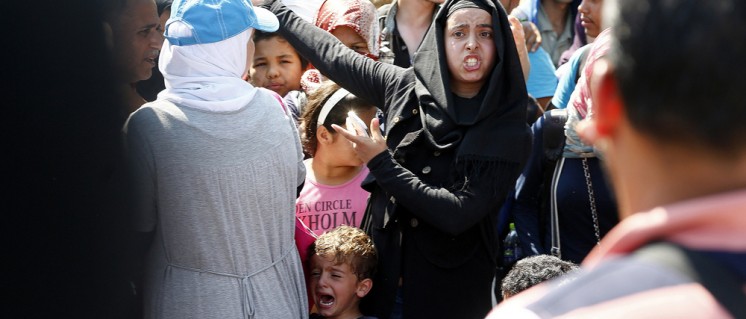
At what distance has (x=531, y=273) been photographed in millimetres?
3482

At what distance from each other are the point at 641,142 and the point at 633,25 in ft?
0.47

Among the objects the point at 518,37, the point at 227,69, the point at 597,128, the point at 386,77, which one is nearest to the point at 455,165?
the point at 386,77

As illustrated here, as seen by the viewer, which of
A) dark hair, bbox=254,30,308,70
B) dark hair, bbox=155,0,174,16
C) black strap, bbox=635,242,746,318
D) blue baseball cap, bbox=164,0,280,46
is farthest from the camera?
dark hair, bbox=254,30,308,70

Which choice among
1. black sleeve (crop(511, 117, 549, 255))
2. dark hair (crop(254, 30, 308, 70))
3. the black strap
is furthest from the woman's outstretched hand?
the black strap

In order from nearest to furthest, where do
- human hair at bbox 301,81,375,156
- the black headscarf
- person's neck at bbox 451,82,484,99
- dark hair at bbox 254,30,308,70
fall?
the black headscarf < person's neck at bbox 451,82,484,99 < human hair at bbox 301,81,375,156 < dark hair at bbox 254,30,308,70

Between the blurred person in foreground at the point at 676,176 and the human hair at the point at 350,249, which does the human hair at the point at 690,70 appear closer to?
the blurred person in foreground at the point at 676,176

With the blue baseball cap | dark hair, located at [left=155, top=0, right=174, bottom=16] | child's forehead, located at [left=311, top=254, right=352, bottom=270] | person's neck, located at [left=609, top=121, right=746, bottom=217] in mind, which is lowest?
child's forehead, located at [left=311, top=254, right=352, bottom=270]

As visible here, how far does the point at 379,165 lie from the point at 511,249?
1044 millimetres

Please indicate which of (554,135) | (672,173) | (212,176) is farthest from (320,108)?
(672,173)

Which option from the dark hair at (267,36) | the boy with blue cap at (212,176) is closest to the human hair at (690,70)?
the boy with blue cap at (212,176)

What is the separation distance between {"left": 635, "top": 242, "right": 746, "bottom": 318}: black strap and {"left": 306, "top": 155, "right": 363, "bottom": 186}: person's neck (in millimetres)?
3113

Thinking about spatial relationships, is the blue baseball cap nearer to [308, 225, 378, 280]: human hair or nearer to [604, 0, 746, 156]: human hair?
[308, 225, 378, 280]: human hair

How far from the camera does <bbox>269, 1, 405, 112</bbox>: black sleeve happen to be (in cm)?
388

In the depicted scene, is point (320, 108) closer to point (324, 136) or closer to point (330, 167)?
point (324, 136)
